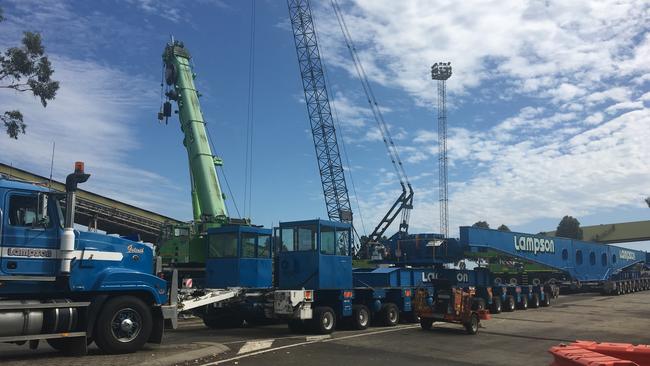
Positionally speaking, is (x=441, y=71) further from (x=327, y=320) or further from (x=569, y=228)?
(x=327, y=320)

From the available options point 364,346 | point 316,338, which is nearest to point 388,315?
point 316,338

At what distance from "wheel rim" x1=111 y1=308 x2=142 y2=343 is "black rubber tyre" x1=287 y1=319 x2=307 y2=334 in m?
6.19

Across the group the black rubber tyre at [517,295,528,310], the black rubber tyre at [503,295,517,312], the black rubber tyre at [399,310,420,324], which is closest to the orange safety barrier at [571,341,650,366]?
the black rubber tyre at [399,310,420,324]

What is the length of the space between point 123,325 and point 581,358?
8962mm

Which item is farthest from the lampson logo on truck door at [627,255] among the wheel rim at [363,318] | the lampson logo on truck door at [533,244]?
the wheel rim at [363,318]

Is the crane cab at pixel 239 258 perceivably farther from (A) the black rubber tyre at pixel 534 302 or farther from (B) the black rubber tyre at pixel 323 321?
(A) the black rubber tyre at pixel 534 302

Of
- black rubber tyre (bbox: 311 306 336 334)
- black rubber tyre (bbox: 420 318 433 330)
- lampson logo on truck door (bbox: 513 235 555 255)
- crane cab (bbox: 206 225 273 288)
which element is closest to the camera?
black rubber tyre (bbox: 311 306 336 334)

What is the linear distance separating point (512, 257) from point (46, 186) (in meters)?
26.0

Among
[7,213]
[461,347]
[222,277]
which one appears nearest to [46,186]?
[7,213]

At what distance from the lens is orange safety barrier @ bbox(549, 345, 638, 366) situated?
5.92m

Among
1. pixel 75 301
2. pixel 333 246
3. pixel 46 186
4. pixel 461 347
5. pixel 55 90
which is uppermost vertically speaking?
pixel 55 90

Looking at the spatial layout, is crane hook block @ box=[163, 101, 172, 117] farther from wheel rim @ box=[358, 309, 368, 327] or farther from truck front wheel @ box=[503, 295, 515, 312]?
truck front wheel @ box=[503, 295, 515, 312]

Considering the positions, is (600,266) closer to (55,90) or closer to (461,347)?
(461,347)

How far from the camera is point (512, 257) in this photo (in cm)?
3083
